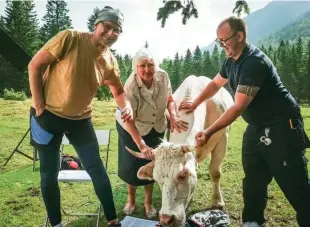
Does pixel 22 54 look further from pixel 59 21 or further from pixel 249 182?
pixel 59 21

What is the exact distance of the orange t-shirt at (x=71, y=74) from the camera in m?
3.15

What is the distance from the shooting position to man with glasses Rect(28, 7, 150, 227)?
3.18 metres

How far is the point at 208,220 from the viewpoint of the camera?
13.7 ft

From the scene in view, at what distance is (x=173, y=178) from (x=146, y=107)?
133 centimetres

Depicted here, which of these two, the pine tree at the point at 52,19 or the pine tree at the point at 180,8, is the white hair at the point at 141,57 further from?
the pine tree at the point at 52,19

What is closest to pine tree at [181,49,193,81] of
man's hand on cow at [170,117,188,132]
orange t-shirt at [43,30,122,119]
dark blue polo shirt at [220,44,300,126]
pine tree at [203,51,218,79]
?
pine tree at [203,51,218,79]

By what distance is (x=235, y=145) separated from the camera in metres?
9.99

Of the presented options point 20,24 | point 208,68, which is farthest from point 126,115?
point 208,68

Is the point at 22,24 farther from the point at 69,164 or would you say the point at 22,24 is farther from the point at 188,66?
the point at 188,66

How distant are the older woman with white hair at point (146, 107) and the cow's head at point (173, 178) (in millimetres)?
721

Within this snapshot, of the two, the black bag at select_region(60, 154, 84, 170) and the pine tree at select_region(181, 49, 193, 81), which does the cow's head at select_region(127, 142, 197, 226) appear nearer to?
the black bag at select_region(60, 154, 84, 170)

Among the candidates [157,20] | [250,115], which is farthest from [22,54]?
[250,115]

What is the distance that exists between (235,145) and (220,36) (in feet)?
23.1

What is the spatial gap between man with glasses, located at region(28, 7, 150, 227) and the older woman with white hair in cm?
68
